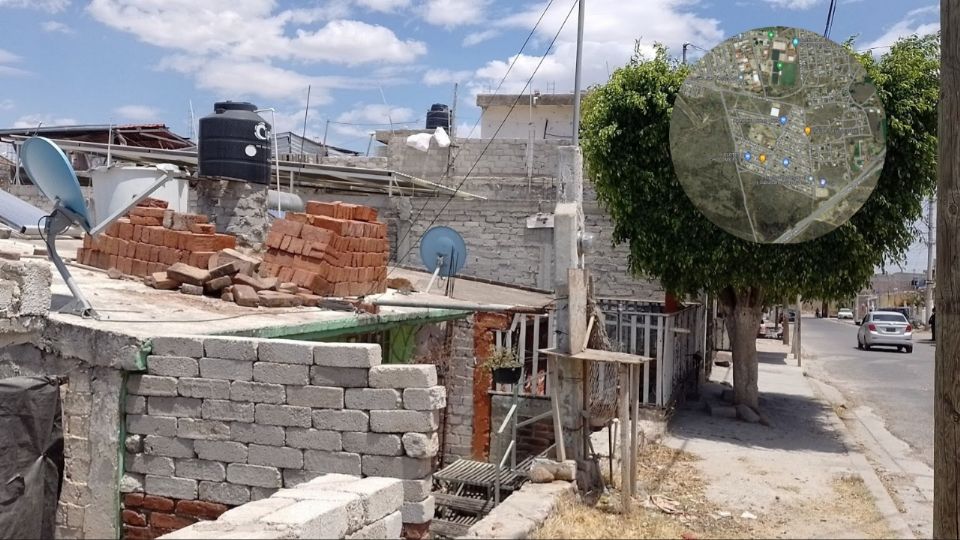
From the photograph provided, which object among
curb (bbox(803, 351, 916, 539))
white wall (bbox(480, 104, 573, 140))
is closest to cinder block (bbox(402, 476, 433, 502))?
curb (bbox(803, 351, 916, 539))

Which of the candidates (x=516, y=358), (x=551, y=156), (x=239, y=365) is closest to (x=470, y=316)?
(x=516, y=358)

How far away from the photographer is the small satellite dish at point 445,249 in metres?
12.3

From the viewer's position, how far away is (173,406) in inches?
233

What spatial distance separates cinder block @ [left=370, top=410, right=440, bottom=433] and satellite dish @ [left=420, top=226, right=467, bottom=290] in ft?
22.0

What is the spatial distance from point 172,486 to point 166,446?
0.30 meters

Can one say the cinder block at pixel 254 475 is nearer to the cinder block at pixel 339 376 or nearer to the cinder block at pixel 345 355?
the cinder block at pixel 339 376

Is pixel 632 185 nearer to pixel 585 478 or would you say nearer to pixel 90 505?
pixel 585 478

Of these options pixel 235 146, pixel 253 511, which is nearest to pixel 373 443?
pixel 253 511

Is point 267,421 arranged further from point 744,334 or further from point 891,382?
point 891,382

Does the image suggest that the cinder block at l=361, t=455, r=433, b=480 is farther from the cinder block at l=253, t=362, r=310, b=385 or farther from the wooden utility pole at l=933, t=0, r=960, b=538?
the wooden utility pole at l=933, t=0, r=960, b=538

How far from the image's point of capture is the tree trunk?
12312 mm

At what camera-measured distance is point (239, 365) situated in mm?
5820

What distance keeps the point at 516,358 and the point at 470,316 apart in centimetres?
98

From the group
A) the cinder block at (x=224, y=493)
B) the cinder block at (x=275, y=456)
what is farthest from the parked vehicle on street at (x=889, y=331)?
the cinder block at (x=224, y=493)
